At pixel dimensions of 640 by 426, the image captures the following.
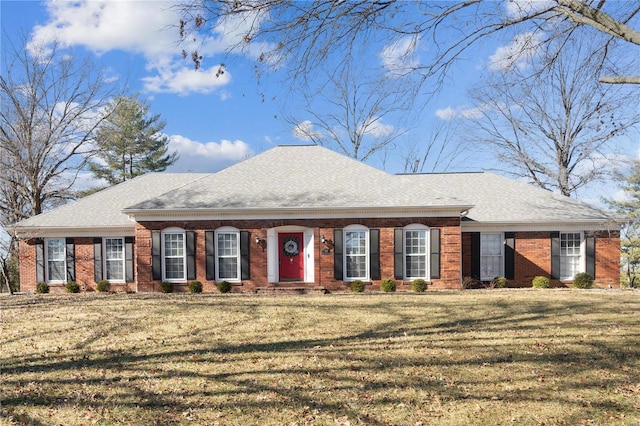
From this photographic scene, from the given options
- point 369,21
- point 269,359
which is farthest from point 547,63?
point 269,359

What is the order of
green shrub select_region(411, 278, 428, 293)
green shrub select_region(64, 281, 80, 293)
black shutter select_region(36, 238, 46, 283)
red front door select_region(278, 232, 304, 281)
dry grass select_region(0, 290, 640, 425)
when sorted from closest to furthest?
dry grass select_region(0, 290, 640, 425) < green shrub select_region(411, 278, 428, 293) < red front door select_region(278, 232, 304, 281) < green shrub select_region(64, 281, 80, 293) < black shutter select_region(36, 238, 46, 283)

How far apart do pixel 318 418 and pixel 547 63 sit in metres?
Result: 8.38

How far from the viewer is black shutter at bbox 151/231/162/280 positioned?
16.8 m

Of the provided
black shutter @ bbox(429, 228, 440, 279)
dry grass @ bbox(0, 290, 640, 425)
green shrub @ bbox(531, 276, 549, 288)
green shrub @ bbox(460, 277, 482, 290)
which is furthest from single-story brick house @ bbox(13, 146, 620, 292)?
dry grass @ bbox(0, 290, 640, 425)

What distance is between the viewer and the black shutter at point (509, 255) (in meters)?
17.9

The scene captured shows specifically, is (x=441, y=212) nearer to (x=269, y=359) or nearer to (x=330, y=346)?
(x=330, y=346)

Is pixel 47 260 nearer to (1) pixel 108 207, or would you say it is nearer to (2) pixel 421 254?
(1) pixel 108 207

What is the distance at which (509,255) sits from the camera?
18.0 metres

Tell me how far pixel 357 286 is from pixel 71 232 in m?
13.4

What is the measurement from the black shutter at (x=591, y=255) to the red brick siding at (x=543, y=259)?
219mm

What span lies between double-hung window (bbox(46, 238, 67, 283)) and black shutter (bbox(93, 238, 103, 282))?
5.19 feet

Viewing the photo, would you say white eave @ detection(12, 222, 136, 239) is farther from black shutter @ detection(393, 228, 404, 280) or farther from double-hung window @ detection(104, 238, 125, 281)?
black shutter @ detection(393, 228, 404, 280)

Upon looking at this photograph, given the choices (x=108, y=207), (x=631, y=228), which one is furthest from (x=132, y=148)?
(x=631, y=228)

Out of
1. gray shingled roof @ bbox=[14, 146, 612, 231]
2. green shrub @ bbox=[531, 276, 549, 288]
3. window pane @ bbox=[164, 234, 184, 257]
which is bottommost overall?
green shrub @ bbox=[531, 276, 549, 288]
